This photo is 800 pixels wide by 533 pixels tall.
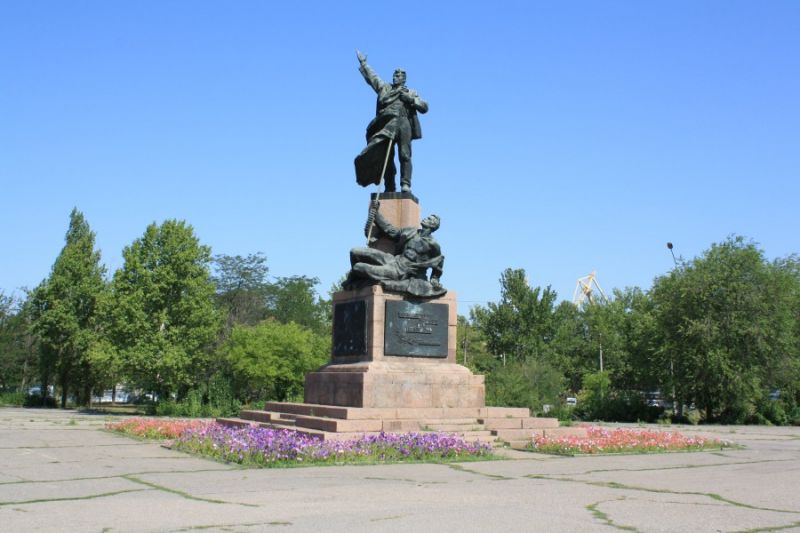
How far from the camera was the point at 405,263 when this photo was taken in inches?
629

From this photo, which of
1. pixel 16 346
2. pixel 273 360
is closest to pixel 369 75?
pixel 273 360

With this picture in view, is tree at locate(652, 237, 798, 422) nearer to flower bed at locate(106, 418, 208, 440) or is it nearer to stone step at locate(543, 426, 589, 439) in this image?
stone step at locate(543, 426, 589, 439)

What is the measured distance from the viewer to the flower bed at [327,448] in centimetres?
1067

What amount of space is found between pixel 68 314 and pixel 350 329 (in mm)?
36057

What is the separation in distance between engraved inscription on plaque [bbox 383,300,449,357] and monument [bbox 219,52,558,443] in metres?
0.02

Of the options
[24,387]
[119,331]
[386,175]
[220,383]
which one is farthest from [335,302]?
[24,387]

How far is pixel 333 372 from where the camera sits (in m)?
15.6

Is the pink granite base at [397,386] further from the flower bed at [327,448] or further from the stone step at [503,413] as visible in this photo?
the flower bed at [327,448]

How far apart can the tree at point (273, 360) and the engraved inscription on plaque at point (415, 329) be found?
19414mm

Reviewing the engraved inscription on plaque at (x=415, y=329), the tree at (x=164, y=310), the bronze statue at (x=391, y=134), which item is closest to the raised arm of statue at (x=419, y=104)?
the bronze statue at (x=391, y=134)

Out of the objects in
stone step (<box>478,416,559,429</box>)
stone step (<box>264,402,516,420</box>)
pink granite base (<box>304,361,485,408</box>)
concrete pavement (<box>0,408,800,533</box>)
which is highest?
pink granite base (<box>304,361,485,408</box>)

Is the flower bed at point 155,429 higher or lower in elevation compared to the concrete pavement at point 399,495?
higher

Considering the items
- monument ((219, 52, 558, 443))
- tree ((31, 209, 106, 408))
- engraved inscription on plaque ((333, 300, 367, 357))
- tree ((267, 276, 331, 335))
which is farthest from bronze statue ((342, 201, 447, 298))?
tree ((267, 276, 331, 335))

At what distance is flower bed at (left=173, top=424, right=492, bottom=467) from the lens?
1067 cm
